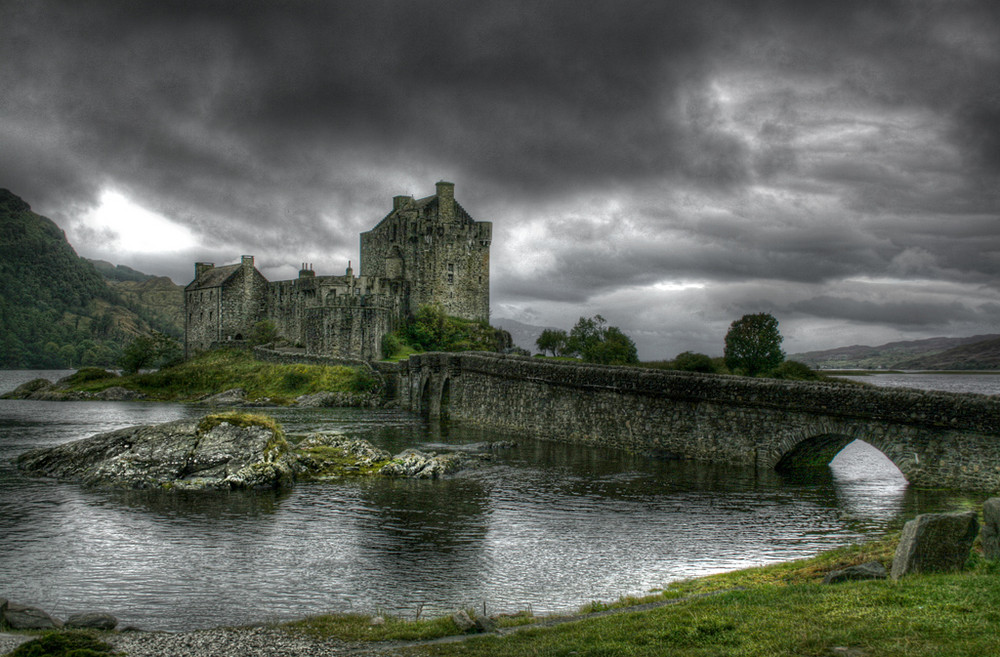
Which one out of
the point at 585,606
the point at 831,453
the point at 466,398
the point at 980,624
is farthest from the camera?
the point at 466,398

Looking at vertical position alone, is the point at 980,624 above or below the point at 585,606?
above

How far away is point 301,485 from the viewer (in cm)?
2672

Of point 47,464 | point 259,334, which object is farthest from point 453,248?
point 47,464

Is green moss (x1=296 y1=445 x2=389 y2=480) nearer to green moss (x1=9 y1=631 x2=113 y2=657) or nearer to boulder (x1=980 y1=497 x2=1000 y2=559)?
green moss (x1=9 y1=631 x2=113 y2=657)

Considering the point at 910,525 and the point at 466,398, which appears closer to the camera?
the point at 910,525

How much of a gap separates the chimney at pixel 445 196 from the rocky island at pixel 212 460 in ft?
186

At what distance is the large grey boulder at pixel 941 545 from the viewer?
1051cm

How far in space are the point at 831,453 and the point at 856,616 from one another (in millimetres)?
22159

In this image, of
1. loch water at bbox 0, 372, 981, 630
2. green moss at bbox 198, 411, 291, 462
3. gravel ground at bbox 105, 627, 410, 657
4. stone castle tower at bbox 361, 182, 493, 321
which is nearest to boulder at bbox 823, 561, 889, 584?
loch water at bbox 0, 372, 981, 630

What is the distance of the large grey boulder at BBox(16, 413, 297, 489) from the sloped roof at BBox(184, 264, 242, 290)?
6516cm

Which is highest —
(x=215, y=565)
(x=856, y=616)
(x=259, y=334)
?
(x=259, y=334)

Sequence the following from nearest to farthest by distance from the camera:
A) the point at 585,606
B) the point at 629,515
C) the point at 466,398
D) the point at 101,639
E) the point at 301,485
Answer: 1. the point at 101,639
2. the point at 585,606
3. the point at 629,515
4. the point at 301,485
5. the point at 466,398

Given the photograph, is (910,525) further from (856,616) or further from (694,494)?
(694,494)

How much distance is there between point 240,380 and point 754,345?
53.4m
